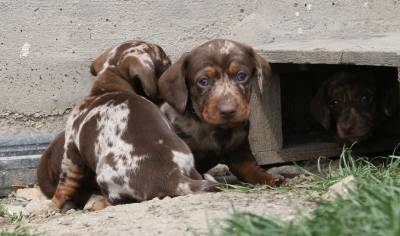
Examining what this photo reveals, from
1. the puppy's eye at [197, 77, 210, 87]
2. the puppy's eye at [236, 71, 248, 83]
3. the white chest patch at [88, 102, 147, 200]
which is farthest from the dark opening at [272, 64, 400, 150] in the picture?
the white chest patch at [88, 102, 147, 200]

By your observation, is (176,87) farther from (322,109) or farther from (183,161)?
(322,109)

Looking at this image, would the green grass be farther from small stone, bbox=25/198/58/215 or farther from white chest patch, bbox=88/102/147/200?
small stone, bbox=25/198/58/215

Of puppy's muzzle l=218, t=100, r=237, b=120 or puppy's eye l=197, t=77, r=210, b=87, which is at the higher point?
puppy's eye l=197, t=77, r=210, b=87

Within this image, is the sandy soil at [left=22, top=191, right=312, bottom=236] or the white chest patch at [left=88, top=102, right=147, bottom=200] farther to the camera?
the white chest patch at [left=88, top=102, right=147, bottom=200]

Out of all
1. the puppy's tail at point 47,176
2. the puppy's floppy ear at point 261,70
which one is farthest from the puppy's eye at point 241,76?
the puppy's tail at point 47,176

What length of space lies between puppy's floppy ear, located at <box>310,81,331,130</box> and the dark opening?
0.56ft

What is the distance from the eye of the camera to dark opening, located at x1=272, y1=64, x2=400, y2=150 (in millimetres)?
6629

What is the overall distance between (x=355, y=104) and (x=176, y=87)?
59.9 inches

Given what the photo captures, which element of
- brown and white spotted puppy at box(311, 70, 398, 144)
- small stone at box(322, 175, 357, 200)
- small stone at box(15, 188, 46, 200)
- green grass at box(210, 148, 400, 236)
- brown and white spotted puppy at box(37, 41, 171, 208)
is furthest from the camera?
brown and white spotted puppy at box(311, 70, 398, 144)

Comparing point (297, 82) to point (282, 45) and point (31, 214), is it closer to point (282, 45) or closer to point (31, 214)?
point (282, 45)

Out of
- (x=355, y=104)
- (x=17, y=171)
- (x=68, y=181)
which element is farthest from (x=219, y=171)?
(x=17, y=171)

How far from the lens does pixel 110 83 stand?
5914 mm

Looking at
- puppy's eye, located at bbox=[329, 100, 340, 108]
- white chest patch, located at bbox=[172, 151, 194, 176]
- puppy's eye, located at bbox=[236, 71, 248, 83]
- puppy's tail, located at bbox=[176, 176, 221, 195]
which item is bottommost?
puppy's eye, located at bbox=[329, 100, 340, 108]

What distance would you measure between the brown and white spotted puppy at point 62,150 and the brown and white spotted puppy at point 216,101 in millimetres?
216
